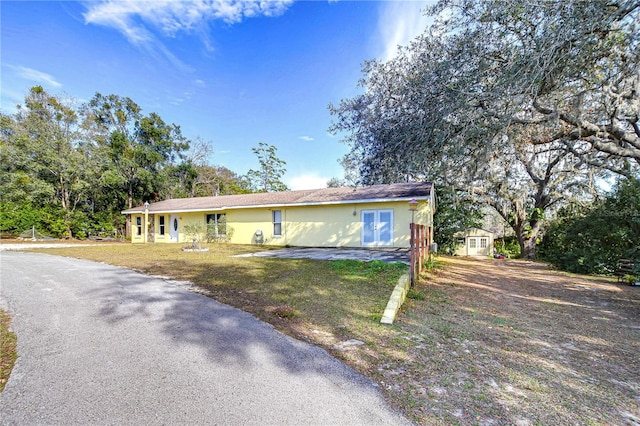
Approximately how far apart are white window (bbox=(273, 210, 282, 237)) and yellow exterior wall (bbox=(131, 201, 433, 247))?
0.19 meters

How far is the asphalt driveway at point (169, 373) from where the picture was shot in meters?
2.00

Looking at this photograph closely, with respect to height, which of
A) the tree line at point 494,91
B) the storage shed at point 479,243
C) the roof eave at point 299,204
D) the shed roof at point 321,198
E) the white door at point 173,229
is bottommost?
the storage shed at point 479,243

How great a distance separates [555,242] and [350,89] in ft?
36.5

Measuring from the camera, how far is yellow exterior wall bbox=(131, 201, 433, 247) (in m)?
12.9

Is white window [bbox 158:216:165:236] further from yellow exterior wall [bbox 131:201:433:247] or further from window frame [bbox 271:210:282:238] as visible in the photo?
window frame [bbox 271:210:282:238]

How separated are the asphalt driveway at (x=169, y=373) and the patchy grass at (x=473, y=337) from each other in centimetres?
39

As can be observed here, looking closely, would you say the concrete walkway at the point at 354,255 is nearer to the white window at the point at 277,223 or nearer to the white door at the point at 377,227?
the white door at the point at 377,227

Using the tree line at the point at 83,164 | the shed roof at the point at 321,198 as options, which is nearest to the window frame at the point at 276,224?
the shed roof at the point at 321,198

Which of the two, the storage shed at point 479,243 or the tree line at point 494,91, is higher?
the tree line at point 494,91

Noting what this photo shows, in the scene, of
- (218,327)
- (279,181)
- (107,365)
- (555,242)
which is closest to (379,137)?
(218,327)

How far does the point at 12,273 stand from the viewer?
281 inches

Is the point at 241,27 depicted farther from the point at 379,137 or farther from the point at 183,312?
the point at 183,312

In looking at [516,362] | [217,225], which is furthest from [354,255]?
[217,225]

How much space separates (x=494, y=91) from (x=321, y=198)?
10.5 m
